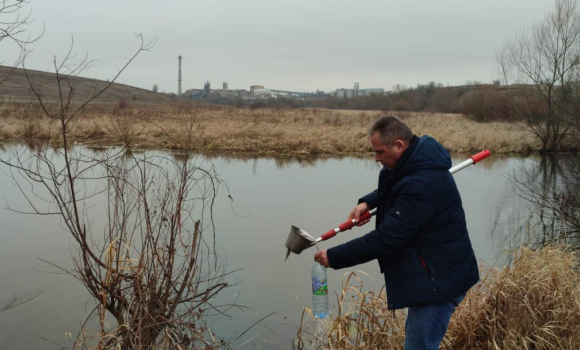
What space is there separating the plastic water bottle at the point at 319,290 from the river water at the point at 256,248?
396mm

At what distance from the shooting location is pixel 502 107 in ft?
108

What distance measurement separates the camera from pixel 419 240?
2783mm

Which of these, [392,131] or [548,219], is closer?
[392,131]

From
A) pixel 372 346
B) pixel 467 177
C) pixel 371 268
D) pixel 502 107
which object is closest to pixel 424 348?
pixel 372 346

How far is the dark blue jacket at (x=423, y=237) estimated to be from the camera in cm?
268

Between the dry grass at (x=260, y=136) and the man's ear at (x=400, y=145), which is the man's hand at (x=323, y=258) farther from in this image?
the dry grass at (x=260, y=136)

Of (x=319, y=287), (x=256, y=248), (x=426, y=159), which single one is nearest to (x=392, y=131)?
(x=426, y=159)

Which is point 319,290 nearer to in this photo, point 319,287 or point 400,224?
point 319,287

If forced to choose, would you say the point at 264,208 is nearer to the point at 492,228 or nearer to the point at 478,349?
the point at 492,228

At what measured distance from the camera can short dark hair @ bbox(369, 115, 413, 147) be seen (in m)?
2.83

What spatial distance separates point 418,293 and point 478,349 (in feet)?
5.56

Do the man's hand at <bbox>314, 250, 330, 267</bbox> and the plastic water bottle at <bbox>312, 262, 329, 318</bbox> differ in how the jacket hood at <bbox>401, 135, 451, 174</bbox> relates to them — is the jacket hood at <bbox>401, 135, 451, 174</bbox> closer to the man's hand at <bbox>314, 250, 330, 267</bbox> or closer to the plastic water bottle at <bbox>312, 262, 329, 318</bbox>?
the man's hand at <bbox>314, 250, 330, 267</bbox>

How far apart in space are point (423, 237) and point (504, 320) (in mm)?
1942

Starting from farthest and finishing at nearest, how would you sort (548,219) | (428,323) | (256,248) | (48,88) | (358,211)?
(48,88)
(548,219)
(256,248)
(358,211)
(428,323)
